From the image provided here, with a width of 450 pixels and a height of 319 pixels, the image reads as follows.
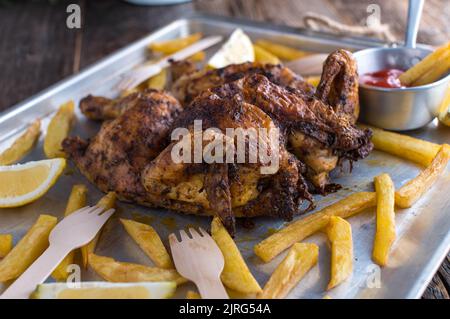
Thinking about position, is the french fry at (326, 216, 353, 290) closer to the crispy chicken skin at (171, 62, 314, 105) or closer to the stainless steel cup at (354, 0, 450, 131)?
the crispy chicken skin at (171, 62, 314, 105)

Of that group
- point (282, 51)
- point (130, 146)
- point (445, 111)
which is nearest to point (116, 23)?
point (282, 51)

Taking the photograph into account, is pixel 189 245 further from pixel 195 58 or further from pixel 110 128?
pixel 195 58

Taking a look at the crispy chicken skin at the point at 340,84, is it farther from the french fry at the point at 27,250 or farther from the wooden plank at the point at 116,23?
the wooden plank at the point at 116,23

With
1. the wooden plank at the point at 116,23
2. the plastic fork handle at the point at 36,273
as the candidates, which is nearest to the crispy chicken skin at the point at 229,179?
the plastic fork handle at the point at 36,273

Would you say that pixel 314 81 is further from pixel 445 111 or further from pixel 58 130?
pixel 58 130

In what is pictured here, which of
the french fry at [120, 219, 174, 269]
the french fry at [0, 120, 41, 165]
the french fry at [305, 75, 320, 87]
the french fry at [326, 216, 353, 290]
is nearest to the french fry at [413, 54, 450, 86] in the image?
the french fry at [305, 75, 320, 87]
